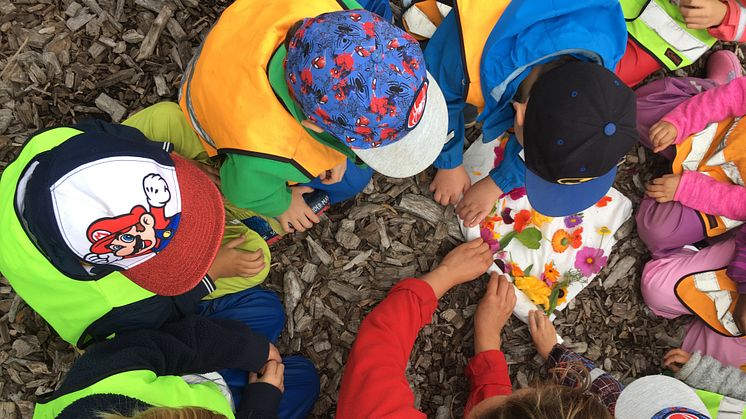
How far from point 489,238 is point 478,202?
0.18 metres

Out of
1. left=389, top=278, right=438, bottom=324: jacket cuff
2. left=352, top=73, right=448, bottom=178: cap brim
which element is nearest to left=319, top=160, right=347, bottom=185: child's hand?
left=352, top=73, right=448, bottom=178: cap brim

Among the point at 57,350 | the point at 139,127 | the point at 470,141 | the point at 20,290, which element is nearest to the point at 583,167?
the point at 470,141

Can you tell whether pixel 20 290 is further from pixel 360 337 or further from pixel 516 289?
pixel 516 289

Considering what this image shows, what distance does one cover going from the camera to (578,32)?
1416mm

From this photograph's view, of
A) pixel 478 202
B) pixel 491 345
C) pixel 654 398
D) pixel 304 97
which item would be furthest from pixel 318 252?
pixel 654 398

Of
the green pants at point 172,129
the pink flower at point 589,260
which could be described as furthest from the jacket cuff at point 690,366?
the green pants at point 172,129

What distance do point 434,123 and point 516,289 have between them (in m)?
0.99

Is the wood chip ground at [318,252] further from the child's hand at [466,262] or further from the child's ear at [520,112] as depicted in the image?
the child's ear at [520,112]

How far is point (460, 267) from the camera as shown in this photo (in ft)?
6.74

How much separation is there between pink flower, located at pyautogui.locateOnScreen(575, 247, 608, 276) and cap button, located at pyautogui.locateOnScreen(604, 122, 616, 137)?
0.91 metres

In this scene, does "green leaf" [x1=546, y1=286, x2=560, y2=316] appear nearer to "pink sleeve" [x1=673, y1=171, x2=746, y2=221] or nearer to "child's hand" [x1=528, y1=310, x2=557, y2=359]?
"child's hand" [x1=528, y1=310, x2=557, y2=359]

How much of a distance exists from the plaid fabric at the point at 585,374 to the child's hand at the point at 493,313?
0.23 metres

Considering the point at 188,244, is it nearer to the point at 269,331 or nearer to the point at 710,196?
the point at 269,331

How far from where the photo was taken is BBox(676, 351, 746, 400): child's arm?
6.56ft
